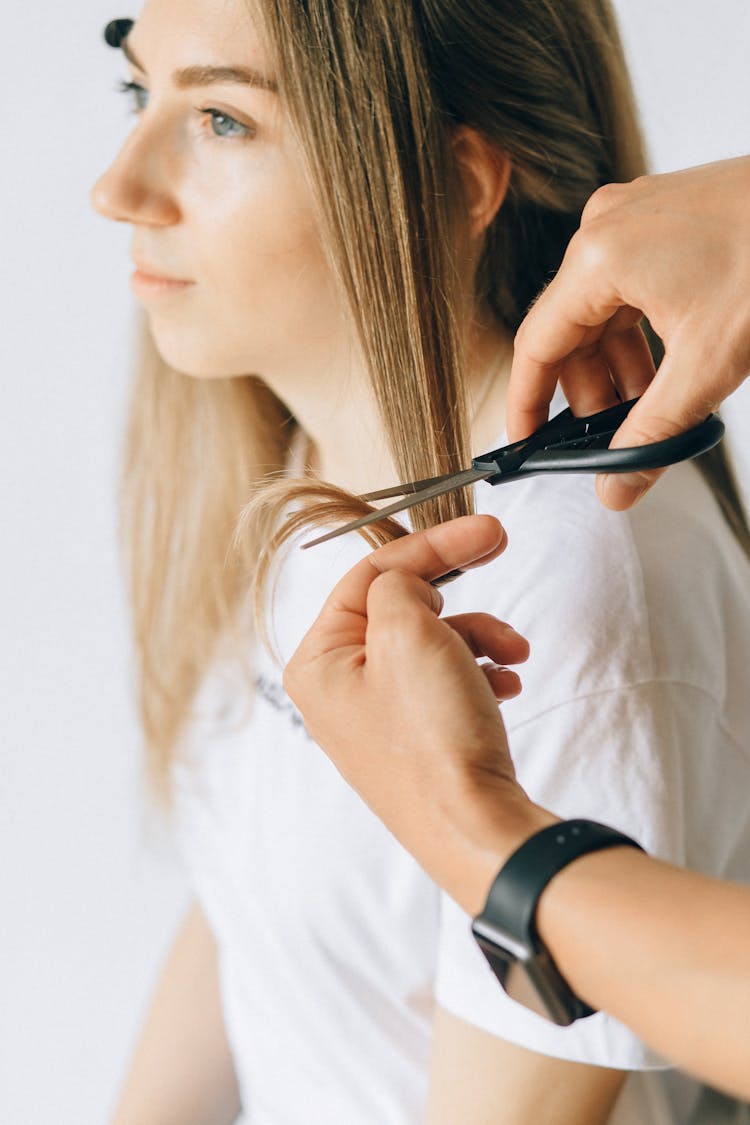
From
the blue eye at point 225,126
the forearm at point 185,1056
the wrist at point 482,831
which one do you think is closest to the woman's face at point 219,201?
the blue eye at point 225,126

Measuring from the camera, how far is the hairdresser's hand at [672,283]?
18.2 inches

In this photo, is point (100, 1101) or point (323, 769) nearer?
point (323, 769)

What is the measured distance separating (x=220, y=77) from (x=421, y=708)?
460mm

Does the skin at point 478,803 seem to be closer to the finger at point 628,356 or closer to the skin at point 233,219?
the finger at point 628,356

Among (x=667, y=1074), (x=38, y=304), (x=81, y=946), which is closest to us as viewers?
(x=667, y=1074)

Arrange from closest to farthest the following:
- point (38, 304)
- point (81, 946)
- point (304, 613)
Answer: point (304, 613) → point (38, 304) → point (81, 946)

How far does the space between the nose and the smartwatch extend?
0.53 metres

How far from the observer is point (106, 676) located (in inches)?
54.1

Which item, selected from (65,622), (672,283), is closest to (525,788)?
(672,283)

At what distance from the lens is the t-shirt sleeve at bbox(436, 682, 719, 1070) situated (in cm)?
61

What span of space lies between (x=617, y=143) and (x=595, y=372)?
29 cm

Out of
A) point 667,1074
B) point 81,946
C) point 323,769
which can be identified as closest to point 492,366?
point 323,769

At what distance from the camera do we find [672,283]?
0.47m

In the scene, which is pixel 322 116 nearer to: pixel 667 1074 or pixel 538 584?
pixel 538 584
